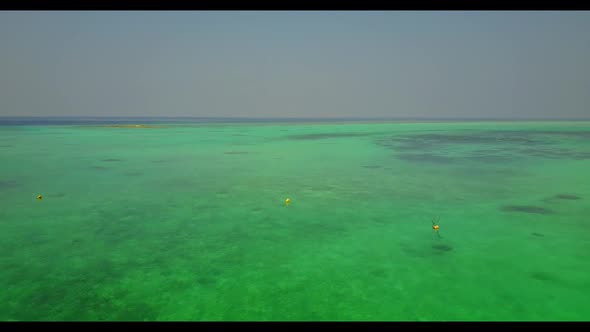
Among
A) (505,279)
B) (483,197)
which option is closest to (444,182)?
(483,197)

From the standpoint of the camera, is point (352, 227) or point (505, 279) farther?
point (352, 227)

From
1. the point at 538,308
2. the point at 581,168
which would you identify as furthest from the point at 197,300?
the point at 581,168

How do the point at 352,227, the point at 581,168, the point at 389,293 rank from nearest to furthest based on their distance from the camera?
1. the point at 389,293
2. the point at 352,227
3. the point at 581,168

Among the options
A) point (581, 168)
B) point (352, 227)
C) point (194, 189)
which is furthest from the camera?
point (581, 168)

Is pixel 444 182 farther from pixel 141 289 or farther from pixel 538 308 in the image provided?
pixel 141 289
